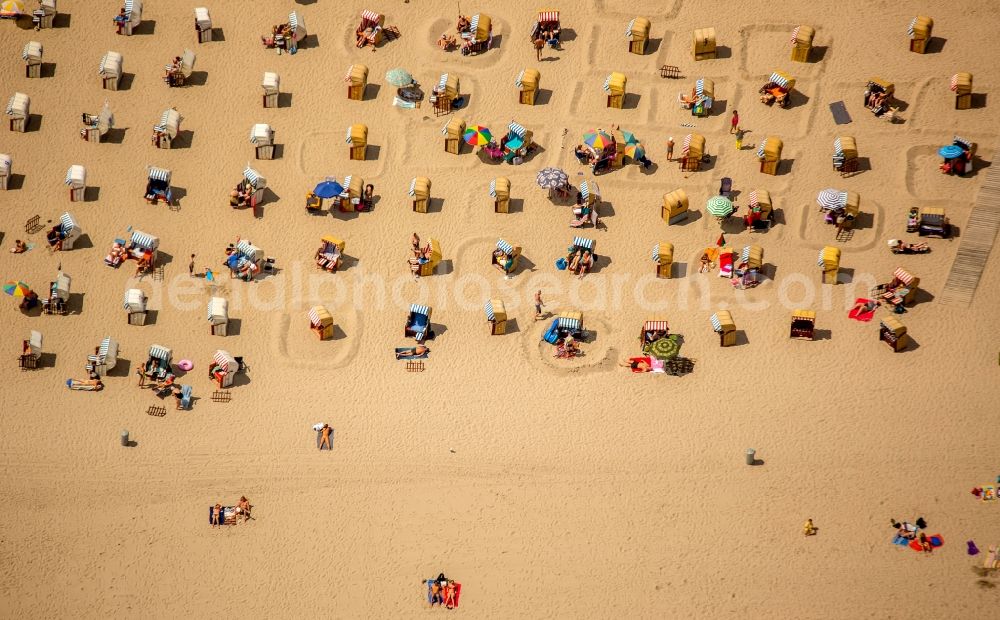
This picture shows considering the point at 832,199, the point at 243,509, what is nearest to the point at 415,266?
the point at 243,509

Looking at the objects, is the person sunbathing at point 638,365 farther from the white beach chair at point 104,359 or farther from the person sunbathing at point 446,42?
the white beach chair at point 104,359

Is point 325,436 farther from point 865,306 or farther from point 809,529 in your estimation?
point 865,306

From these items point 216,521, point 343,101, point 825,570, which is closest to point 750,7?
point 343,101

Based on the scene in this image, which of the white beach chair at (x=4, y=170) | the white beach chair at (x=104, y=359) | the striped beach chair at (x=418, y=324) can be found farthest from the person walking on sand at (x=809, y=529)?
the white beach chair at (x=4, y=170)

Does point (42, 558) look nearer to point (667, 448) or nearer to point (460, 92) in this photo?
point (667, 448)

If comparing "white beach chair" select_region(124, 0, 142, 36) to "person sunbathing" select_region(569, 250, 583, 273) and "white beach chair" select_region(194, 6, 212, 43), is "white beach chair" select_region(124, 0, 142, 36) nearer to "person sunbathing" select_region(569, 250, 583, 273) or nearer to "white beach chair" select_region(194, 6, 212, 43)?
"white beach chair" select_region(194, 6, 212, 43)

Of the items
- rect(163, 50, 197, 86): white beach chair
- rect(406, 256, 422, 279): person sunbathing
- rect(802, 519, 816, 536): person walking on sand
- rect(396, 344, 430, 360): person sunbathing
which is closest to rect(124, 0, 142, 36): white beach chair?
rect(163, 50, 197, 86): white beach chair
